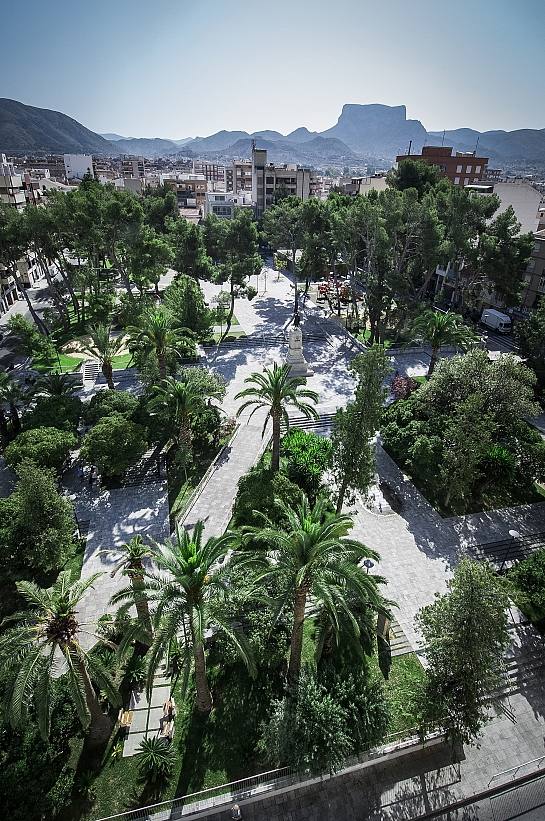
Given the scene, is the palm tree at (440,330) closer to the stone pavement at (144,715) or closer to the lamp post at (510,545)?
the lamp post at (510,545)

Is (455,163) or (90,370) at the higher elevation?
(455,163)

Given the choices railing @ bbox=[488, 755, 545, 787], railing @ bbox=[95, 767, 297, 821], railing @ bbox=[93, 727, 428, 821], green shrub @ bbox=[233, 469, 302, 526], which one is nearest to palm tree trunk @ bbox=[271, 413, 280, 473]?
green shrub @ bbox=[233, 469, 302, 526]

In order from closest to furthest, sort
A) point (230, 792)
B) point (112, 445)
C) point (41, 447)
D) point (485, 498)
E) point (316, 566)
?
point (230, 792)
point (316, 566)
point (41, 447)
point (112, 445)
point (485, 498)

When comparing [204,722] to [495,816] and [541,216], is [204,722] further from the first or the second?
[541,216]

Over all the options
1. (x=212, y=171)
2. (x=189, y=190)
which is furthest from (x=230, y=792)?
(x=212, y=171)

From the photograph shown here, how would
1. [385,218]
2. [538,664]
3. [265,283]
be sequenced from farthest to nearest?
1. [265,283]
2. [385,218]
3. [538,664]

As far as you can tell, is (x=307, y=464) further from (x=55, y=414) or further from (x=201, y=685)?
(x=55, y=414)

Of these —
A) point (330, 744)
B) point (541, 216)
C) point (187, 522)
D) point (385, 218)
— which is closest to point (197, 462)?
point (187, 522)

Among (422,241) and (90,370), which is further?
(422,241)
